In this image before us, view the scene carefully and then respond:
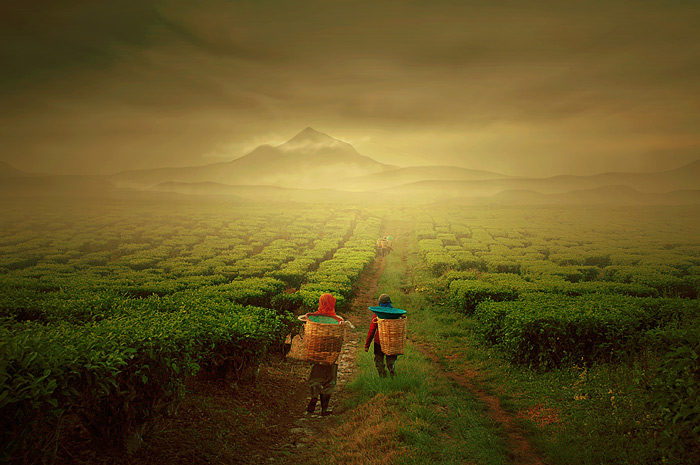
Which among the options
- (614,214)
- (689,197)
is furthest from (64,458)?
(614,214)

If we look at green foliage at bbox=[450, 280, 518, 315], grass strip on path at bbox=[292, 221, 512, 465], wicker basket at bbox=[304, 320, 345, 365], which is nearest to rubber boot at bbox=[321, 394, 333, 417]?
grass strip on path at bbox=[292, 221, 512, 465]

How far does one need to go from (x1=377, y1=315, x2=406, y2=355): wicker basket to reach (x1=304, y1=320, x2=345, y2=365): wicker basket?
1.22 m

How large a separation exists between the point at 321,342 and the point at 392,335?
1584 millimetres

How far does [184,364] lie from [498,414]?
5683mm

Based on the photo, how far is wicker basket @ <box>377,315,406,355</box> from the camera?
24.5 ft

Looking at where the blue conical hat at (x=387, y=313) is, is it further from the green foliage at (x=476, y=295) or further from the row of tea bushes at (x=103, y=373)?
the green foliage at (x=476, y=295)

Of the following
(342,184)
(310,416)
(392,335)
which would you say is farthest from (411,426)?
(342,184)

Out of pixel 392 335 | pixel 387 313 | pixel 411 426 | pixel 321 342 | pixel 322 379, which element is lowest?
pixel 411 426

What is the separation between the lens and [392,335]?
24.6ft

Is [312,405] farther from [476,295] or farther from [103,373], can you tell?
[476,295]

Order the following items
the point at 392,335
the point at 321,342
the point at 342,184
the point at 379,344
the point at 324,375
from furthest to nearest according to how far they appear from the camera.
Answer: the point at 342,184 < the point at 379,344 < the point at 392,335 < the point at 324,375 < the point at 321,342

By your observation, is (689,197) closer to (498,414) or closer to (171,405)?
(498,414)

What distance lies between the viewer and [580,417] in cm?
612

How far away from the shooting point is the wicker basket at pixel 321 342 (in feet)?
21.9
